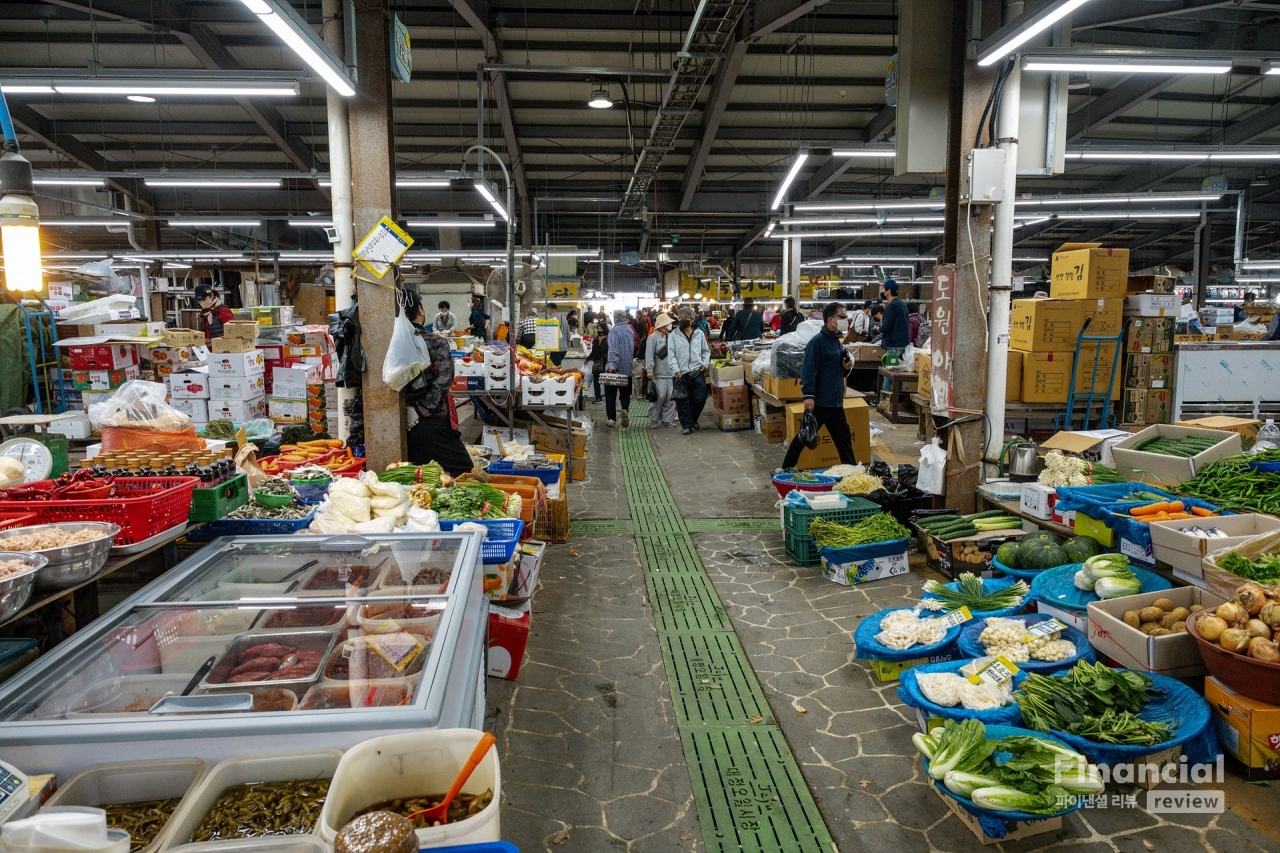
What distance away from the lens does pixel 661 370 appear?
13.8 m

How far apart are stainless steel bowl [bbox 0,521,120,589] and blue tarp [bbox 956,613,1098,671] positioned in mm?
4033

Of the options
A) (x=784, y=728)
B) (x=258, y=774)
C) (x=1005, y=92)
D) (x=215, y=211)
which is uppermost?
(x=215, y=211)

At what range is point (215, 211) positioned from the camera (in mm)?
21516

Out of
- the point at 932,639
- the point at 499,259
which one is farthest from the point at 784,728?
the point at 499,259

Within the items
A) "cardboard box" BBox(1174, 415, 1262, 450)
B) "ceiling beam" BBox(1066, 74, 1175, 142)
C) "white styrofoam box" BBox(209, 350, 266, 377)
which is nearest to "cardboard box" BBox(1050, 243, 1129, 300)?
"cardboard box" BBox(1174, 415, 1262, 450)

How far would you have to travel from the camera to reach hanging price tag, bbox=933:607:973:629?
4.37 meters

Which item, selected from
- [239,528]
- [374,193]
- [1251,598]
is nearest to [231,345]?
[374,193]

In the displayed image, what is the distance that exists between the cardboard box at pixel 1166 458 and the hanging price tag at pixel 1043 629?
2.13 meters

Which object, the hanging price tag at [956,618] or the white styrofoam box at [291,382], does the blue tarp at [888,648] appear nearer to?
the hanging price tag at [956,618]

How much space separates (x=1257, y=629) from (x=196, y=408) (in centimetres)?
1000

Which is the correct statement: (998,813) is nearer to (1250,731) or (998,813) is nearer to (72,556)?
(1250,731)

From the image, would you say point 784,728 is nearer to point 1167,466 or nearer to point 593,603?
point 593,603

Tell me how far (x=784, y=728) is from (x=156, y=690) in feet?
9.34

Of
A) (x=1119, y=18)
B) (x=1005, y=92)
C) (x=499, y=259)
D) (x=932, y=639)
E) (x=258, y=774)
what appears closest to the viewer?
(x=258, y=774)
